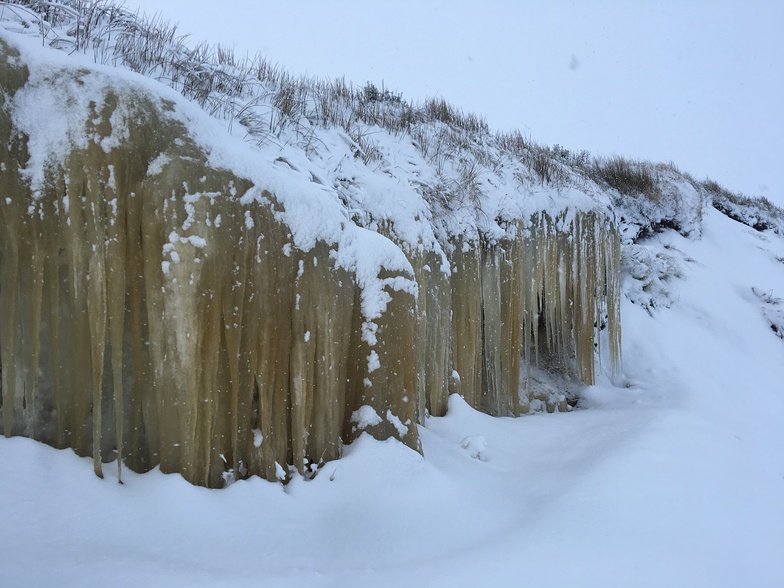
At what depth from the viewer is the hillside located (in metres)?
2.52

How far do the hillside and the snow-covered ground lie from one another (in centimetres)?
1

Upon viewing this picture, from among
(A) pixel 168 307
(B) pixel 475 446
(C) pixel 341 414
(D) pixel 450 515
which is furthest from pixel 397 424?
(A) pixel 168 307

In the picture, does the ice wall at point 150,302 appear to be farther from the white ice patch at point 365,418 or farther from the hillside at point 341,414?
the white ice patch at point 365,418

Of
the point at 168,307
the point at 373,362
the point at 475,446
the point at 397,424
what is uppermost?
the point at 168,307

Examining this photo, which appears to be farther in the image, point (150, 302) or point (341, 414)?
point (341, 414)

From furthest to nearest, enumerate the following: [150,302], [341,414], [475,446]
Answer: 1. [475,446]
2. [341,414]
3. [150,302]

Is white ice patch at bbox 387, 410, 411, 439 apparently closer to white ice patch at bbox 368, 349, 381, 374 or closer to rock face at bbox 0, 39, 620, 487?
rock face at bbox 0, 39, 620, 487

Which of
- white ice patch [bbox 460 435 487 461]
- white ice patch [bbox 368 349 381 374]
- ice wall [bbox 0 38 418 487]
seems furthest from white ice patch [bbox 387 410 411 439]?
white ice patch [bbox 460 435 487 461]

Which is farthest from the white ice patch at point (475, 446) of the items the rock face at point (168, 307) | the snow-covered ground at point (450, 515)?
the rock face at point (168, 307)

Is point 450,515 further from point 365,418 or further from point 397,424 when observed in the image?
point 365,418

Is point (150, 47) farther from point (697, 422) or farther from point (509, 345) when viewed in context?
point (697, 422)

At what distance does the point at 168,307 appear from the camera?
2779 millimetres

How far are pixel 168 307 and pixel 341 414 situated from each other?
1.34 m

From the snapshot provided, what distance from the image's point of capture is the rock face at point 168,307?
265cm
